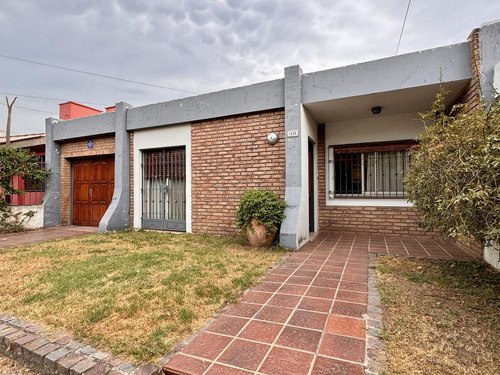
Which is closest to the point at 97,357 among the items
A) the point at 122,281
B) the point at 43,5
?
the point at 122,281

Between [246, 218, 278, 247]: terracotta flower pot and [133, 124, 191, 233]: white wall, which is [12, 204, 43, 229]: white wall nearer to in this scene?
[133, 124, 191, 233]: white wall

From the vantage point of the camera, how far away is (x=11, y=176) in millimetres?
7453

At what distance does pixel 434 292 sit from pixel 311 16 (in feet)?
23.3

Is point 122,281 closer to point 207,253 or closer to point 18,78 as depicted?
point 207,253

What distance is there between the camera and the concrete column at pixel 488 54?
3904mm

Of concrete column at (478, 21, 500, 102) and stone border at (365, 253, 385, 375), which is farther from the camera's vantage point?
concrete column at (478, 21, 500, 102)

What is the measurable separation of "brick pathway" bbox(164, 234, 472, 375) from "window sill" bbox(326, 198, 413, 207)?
2911mm

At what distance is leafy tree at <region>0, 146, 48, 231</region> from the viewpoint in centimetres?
725

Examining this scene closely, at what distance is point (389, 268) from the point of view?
3643mm

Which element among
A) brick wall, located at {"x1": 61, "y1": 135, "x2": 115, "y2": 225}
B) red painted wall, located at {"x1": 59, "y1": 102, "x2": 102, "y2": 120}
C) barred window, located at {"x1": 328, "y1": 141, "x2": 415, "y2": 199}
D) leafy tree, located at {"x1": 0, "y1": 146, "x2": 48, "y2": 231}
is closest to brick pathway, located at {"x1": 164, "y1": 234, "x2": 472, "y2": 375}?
barred window, located at {"x1": 328, "y1": 141, "x2": 415, "y2": 199}

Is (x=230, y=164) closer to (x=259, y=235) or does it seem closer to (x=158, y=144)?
(x=259, y=235)

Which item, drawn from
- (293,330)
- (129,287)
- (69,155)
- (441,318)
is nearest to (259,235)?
(129,287)

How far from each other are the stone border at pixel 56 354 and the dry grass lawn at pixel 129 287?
0.08 m

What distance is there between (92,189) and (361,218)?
8.26 m
